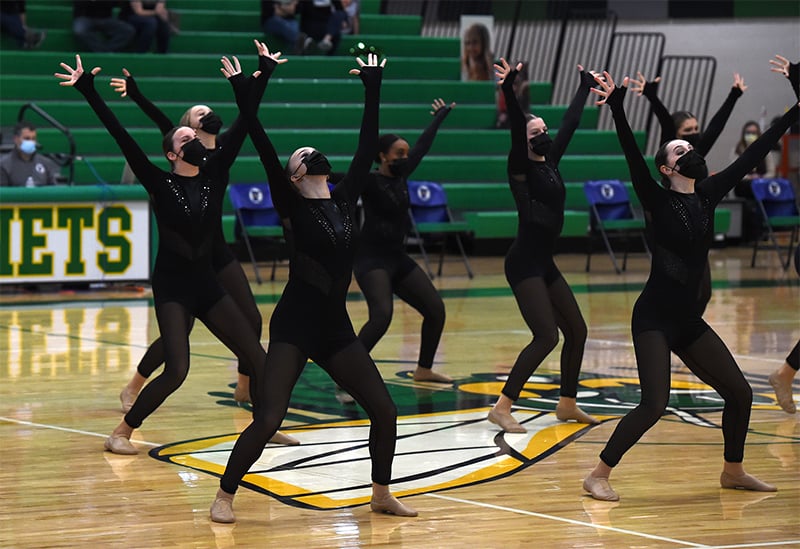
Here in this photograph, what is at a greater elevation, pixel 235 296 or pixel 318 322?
pixel 318 322

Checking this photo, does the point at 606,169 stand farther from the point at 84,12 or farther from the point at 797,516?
the point at 797,516

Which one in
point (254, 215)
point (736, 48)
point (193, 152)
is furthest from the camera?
point (736, 48)

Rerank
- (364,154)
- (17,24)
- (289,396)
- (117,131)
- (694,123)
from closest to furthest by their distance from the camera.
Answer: (289,396), (364,154), (117,131), (694,123), (17,24)

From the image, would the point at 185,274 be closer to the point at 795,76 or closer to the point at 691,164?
the point at 691,164

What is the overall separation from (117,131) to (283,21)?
14450 mm

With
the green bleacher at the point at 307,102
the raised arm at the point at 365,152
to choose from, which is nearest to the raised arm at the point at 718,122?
the raised arm at the point at 365,152

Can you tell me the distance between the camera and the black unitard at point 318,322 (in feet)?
19.6

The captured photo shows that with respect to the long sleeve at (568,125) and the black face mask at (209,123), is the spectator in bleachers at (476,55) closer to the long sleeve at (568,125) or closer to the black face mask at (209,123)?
the long sleeve at (568,125)

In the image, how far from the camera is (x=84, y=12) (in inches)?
777

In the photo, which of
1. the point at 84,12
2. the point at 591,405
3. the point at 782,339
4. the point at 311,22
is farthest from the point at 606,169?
the point at 591,405

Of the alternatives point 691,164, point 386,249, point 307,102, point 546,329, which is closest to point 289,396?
point 691,164

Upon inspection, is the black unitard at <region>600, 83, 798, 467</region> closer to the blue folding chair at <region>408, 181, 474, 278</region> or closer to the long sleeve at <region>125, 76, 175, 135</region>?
the long sleeve at <region>125, 76, 175, 135</region>

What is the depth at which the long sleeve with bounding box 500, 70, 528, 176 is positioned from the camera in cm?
786

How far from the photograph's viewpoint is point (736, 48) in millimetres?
24031
